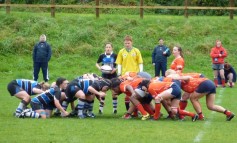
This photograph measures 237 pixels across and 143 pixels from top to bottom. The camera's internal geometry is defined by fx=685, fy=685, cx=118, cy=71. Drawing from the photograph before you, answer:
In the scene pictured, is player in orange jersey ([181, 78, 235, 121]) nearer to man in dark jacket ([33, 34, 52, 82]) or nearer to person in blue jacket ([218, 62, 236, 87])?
person in blue jacket ([218, 62, 236, 87])

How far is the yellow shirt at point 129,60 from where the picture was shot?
18562 mm

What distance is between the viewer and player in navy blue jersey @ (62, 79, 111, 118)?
16.0 m

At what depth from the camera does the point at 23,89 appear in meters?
16.4

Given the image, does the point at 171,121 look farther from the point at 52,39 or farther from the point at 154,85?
the point at 52,39

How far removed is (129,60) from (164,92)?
3.35m

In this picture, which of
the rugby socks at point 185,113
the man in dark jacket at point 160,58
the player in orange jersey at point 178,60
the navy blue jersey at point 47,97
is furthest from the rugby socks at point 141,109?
the man in dark jacket at point 160,58

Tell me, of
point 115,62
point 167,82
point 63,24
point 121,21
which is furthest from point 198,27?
point 167,82

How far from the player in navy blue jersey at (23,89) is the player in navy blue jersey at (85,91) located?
2.55 feet

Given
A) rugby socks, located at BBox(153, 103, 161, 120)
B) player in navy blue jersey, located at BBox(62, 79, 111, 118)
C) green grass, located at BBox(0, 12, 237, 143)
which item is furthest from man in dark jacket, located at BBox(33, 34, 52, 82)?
rugby socks, located at BBox(153, 103, 161, 120)

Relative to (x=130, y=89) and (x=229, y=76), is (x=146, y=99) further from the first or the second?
(x=229, y=76)

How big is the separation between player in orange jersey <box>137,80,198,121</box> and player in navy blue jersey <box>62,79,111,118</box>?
1.08m

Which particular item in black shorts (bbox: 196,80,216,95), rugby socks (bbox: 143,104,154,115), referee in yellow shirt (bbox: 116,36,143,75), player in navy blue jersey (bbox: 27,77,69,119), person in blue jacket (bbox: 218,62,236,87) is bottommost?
person in blue jacket (bbox: 218,62,236,87)

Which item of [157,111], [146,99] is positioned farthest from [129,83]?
[157,111]

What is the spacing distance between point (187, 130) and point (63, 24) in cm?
2208
